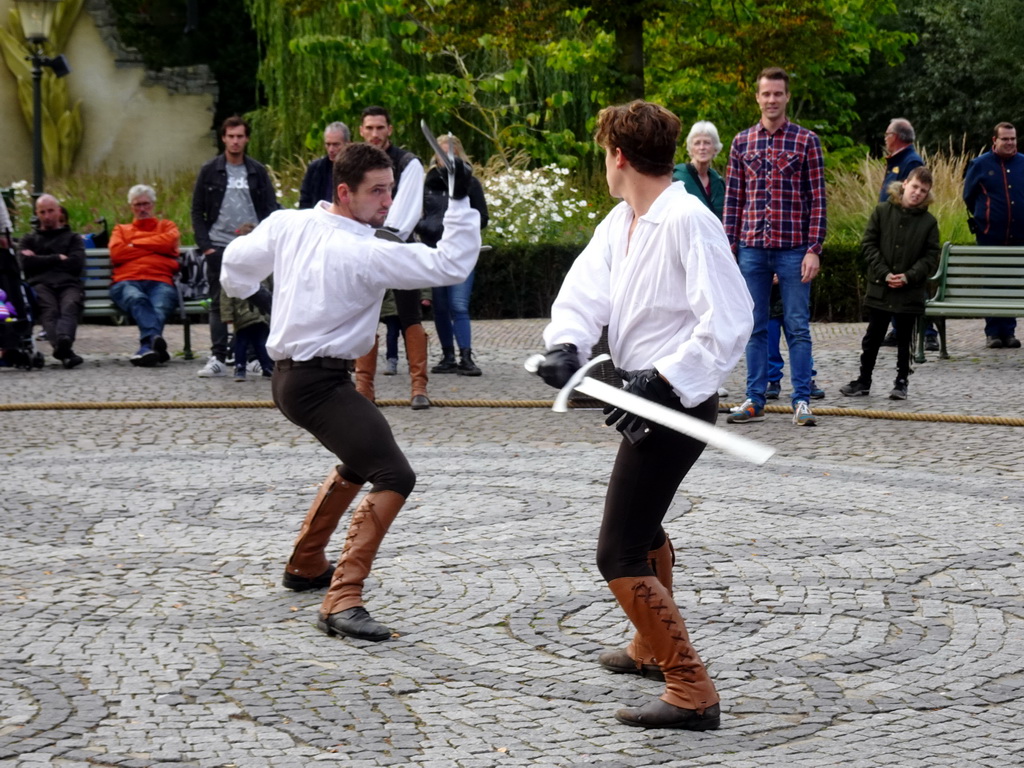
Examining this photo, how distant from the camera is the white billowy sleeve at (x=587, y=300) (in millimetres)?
4590

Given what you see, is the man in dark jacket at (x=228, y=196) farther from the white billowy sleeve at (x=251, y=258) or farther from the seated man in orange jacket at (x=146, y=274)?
the white billowy sleeve at (x=251, y=258)

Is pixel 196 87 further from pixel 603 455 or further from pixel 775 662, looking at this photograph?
pixel 775 662

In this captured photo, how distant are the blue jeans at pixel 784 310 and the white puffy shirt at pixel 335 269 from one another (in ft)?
14.8

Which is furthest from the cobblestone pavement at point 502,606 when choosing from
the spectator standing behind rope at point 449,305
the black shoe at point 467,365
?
the black shoe at point 467,365

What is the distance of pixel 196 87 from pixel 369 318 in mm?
28942

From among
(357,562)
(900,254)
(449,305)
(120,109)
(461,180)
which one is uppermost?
(120,109)

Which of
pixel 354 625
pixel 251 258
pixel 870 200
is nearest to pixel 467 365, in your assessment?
pixel 251 258

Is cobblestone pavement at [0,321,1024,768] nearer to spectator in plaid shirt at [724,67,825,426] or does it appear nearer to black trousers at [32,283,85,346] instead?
spectator in plaid shirt at [724,67,825,426]

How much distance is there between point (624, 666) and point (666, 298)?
1302mm

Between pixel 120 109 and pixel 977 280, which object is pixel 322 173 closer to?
pixel 977 280

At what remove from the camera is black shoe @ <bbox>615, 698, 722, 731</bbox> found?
448cm

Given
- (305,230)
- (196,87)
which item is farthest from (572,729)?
(196,87)

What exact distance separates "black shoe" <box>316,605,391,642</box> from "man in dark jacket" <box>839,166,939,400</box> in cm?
656

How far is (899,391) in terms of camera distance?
1124 centimetres
